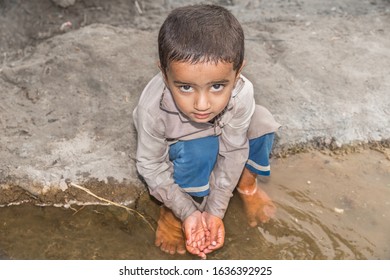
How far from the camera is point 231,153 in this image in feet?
8.39

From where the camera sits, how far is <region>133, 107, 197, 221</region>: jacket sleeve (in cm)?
233

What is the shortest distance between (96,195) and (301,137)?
Answer: 1145 mm

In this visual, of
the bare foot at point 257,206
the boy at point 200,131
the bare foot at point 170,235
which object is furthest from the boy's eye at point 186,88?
the bare foot at point 257,206

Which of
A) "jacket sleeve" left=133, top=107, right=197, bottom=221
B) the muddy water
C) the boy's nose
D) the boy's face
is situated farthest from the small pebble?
the boy's nose

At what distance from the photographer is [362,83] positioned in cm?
347

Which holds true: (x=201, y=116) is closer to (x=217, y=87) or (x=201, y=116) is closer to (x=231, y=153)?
(x=217, y=87)

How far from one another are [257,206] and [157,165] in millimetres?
636

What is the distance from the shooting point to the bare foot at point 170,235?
2693 millimetres

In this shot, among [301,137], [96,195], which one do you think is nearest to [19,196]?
[96,195]

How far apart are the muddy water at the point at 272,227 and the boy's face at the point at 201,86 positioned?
0.80 metres

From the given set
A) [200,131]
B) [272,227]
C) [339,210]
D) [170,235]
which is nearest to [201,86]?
[200,131]

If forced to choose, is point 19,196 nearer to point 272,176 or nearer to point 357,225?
point 272,176

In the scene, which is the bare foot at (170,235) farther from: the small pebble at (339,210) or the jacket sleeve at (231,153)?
the small pebble at (339,210)

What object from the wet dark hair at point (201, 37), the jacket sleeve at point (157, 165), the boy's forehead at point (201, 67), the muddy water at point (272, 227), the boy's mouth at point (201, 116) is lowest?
the muddy water at point (272, 227)
